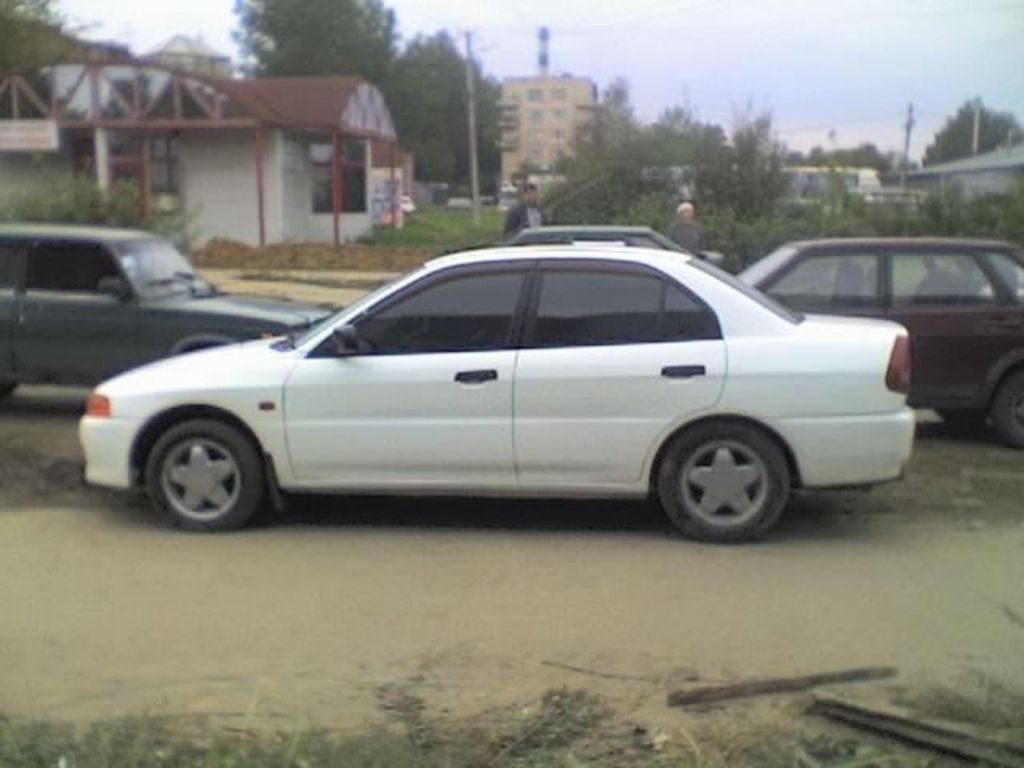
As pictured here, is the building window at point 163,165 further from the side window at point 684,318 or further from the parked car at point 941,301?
the side window at point 684,318

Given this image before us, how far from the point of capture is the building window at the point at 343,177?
36875mm

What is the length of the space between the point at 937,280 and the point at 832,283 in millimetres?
742

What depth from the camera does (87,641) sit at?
527 cm

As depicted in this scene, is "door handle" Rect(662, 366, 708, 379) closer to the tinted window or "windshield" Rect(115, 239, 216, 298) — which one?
"windshield" Rect(115, 239, 216, 298)

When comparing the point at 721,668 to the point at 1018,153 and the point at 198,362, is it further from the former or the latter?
the point at 1018,153

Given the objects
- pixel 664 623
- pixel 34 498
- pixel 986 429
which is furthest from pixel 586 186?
pixel 664 623

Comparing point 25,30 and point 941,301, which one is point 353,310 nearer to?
point 941,301

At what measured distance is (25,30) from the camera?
1633 cm

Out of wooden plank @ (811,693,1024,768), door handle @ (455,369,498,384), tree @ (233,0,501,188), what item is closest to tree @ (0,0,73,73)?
door handle @ (455,369,498,384)

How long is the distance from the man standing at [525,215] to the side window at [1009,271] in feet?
22.6

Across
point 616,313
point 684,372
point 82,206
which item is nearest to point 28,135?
point 82,206

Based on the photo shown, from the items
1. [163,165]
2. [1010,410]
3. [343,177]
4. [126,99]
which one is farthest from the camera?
[343,177]

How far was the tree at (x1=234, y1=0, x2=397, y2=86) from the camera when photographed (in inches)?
2677

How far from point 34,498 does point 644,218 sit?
18608mm
